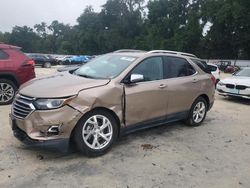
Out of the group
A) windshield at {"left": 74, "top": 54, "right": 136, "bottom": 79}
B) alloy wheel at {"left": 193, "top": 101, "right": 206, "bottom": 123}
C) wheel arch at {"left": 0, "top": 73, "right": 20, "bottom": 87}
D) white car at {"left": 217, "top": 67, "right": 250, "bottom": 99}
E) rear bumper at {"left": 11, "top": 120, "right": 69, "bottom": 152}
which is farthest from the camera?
white car at {"left": 217, "top": 67, "right": 250, "bottom": 99}

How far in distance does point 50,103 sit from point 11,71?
4598 millimetres

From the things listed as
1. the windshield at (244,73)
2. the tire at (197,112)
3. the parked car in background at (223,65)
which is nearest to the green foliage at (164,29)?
the parked car in background at (223,65)

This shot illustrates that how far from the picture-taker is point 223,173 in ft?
15.7

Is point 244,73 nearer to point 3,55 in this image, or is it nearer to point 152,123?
point 152,123

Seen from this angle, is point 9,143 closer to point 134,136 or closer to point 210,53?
point 134,136

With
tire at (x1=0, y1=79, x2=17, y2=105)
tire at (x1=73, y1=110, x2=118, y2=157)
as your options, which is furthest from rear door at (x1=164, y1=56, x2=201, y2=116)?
tire at (x1=0, y1=79, x2=17, y2=105)

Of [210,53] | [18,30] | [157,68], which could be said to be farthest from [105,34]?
[157,68]

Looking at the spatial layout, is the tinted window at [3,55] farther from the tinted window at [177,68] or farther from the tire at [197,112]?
the tire at [197,112]

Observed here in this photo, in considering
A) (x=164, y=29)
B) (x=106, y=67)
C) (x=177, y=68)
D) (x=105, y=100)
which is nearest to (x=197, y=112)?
(x=177, y=68)

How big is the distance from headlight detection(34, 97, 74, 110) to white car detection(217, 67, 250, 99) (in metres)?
8.22

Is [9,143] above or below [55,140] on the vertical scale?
below

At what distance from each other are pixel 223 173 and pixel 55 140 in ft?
8.13

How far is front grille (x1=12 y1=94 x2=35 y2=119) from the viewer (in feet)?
15.8

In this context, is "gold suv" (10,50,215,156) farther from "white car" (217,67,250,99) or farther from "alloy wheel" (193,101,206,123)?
"white car" (217,67,250,99)
